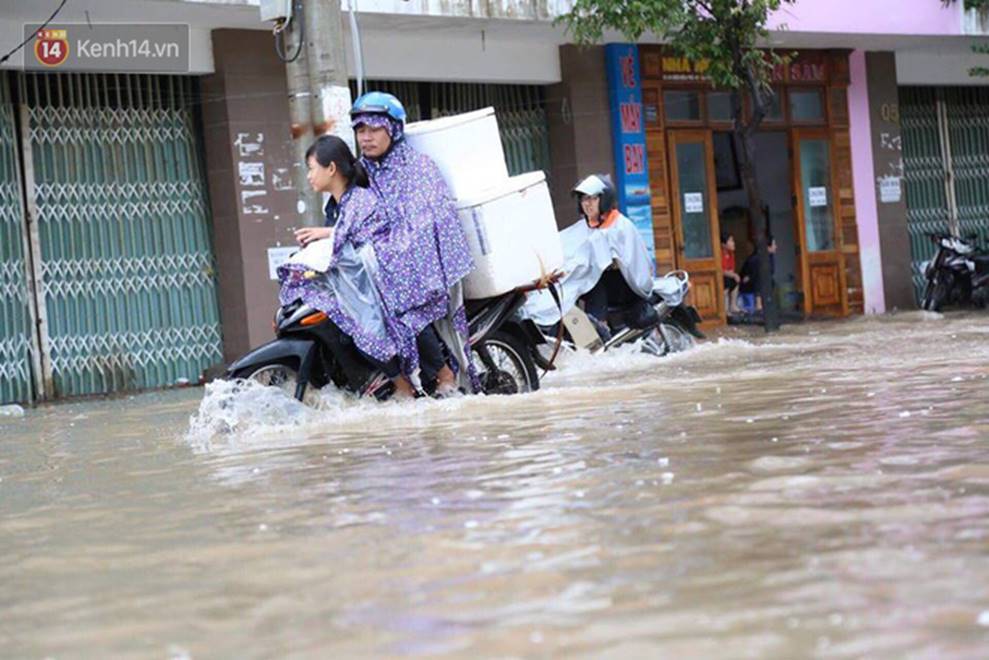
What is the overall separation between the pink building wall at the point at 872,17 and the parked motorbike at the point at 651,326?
5.78 m

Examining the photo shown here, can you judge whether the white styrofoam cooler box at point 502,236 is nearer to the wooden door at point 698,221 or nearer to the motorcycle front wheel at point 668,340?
the motorcycle front wheel at point 668,340

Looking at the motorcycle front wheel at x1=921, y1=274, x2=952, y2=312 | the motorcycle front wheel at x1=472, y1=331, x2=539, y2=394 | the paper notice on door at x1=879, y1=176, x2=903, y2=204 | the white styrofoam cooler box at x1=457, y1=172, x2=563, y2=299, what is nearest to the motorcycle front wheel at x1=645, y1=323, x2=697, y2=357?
the motorcycle front wheel at x1=472, y1=331, x2=539, y2=394

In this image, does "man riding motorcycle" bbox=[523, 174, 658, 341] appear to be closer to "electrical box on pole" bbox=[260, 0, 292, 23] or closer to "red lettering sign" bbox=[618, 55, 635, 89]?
"electrical box on pole" bbox=[260, 0, 292, 23]

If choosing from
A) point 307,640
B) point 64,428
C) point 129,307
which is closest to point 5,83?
point 129,307

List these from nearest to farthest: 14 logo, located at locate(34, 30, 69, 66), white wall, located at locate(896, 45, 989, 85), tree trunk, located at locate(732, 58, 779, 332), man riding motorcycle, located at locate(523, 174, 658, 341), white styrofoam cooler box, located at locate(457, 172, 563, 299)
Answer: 1. white styrofoam cooler box, located at locate(457, 172, 563, 299)
2. man riding motorcycle, located at locate(523, 174, 658, 341)
3. 14 logo, located at locate(34, 30, 69, 66)
4. tree trunk, located at locate(732, 58, 779, 332)
5. white wall, located at locate(896, 45, 989, 85)

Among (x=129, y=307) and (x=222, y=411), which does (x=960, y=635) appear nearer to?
(x=222, y=411)

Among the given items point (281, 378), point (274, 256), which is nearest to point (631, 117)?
point (274, 256)

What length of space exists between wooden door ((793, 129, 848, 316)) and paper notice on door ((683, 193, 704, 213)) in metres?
1.69

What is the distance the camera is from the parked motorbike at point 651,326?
12.2 metres

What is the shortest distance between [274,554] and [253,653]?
1.04 metres

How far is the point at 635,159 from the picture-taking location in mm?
18328

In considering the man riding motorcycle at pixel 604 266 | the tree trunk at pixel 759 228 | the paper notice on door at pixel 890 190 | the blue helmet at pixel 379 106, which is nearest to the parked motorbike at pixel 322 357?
the blue helmet at pixel 379 106

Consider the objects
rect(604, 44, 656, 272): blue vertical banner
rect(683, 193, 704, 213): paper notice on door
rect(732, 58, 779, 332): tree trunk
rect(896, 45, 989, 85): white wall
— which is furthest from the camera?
rect(896, 45, 989, 85): white wall

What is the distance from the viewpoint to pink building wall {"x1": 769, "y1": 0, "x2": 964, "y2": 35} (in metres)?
18.6
